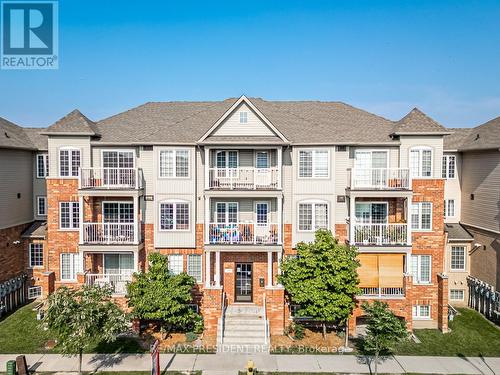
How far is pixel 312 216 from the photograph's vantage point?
20.7 meters

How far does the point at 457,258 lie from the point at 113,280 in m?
20.5

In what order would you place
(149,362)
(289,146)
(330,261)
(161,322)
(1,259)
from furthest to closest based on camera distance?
(1,259) < (289,146) < (161,322) < (330,261) < (149,362)

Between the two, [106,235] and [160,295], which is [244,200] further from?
[106,235]

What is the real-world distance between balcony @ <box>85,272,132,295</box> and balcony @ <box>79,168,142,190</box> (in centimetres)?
469

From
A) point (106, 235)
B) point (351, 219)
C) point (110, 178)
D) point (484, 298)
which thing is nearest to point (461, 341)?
point (484, 298)

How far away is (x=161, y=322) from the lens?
19.2 meters

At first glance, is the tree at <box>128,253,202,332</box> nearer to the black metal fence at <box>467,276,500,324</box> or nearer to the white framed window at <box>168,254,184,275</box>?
the white framed window at <box>168,254,184,275</box>

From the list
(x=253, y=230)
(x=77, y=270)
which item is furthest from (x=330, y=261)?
(x=77, y=270)

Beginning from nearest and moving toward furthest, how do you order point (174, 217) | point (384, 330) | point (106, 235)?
point (384, 330) → point (106, 235) → point (174, 217)

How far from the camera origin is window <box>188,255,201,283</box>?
68.2ft

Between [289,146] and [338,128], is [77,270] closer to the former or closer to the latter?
[289,146]

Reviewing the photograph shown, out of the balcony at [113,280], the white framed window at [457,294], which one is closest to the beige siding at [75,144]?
the balcony at [113,280]

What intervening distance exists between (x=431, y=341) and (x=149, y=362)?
13150 mm

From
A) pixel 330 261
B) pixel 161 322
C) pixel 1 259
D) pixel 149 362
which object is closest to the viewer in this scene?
pixel 149 362
